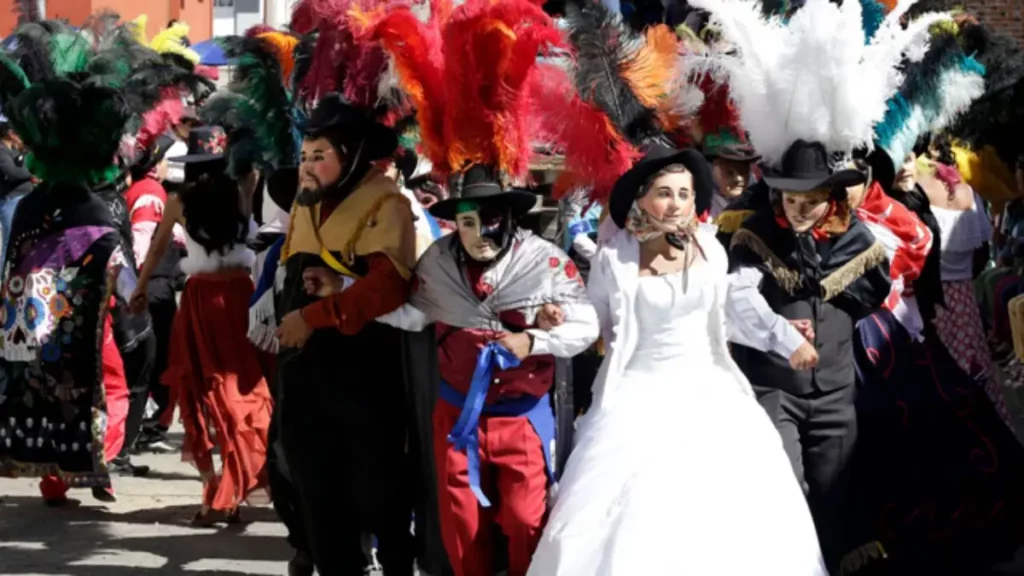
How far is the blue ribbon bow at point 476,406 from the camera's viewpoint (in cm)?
571

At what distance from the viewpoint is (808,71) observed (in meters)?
6.05

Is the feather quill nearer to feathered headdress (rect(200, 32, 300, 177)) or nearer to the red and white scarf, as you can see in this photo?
feathered headdress (rect(200, 32, 300, 177))

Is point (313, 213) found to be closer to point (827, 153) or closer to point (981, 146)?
point (827, 153)

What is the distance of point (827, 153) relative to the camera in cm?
613

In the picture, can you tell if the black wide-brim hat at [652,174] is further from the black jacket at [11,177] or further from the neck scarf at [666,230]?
the black jacket at [11,177]

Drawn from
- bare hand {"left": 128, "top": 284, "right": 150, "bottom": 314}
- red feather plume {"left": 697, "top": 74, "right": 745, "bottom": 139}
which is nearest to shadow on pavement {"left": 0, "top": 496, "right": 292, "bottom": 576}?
bare hand {"left": 128, "top": 284, "right": 150, "bottom": 314}

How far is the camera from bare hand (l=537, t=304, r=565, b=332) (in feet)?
18.9

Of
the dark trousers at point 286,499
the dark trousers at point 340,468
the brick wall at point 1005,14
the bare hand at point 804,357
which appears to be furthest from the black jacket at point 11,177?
the brick wall at point 1005,14

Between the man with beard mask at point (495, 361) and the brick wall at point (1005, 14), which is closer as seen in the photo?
the man with beard mask at point (495, 361)

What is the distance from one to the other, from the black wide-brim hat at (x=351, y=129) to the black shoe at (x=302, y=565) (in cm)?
167

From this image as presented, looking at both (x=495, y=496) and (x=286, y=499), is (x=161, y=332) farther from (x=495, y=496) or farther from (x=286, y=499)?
(x=495, y=496)

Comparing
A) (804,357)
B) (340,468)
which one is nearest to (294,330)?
(340,468)

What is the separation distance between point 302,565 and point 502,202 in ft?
6.19

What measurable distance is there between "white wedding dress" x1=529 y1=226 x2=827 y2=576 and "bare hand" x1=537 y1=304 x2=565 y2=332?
0.20m
